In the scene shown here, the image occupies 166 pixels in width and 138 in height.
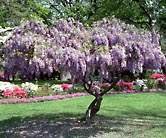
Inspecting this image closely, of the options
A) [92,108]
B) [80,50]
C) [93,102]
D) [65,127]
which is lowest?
[65,127]

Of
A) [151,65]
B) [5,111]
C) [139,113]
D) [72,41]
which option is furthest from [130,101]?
[72,41]

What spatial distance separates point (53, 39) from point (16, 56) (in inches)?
35.6

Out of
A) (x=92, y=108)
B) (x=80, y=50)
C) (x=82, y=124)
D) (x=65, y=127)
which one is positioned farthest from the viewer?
(x=92, y=108)

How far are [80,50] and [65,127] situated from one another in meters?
2.33

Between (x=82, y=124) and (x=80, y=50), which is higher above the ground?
(x=80, y=50)

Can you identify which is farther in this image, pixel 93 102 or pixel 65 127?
pixel 93 102

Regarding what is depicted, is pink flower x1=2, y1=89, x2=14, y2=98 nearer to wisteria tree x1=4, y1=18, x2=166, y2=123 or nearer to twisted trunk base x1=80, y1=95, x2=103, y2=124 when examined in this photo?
twisted trunk base x1=80, y1=95, x2=103, y2=124

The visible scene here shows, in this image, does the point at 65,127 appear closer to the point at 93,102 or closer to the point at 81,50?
the point at 93,102

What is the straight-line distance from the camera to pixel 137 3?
84.0 ft

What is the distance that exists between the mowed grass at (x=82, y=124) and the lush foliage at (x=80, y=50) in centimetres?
134

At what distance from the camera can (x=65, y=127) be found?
28.6 feet

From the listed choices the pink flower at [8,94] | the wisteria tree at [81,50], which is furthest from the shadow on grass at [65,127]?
the pink flower at [8,94]

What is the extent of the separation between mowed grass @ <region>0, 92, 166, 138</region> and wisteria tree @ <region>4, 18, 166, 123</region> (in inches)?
50.7

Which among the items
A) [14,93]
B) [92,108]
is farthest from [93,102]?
[14,93]
